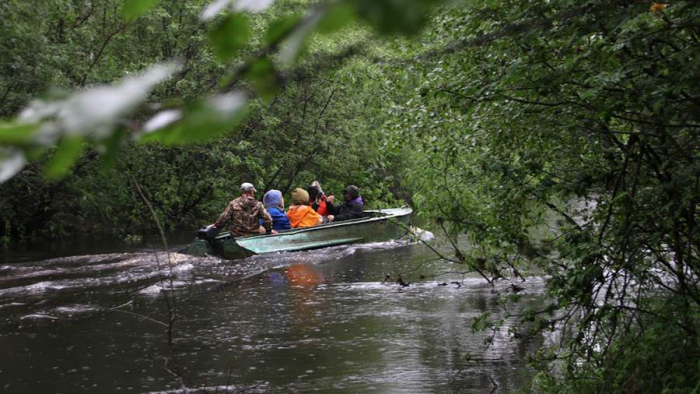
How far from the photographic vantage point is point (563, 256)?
5590 millimetres

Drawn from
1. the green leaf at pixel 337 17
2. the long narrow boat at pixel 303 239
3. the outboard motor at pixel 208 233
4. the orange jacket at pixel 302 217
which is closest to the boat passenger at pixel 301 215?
the orange jacket at pixel 302 217

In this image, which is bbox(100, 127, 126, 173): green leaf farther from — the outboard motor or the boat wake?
the outboard motor

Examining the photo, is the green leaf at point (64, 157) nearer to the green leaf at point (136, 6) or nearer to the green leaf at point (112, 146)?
the green leaf at point (112, 146)

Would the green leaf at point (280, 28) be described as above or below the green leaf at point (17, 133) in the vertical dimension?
above

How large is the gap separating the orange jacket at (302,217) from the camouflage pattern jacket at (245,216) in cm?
178

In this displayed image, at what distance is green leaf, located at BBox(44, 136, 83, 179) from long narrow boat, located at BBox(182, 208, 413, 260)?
13757 millimetres

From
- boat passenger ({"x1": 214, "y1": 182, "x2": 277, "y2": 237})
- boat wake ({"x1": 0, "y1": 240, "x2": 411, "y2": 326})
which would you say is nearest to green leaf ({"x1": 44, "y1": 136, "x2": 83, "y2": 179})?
boat wake ({"x1": 0, "y1": 240, "x2": 411, "y2": 326})

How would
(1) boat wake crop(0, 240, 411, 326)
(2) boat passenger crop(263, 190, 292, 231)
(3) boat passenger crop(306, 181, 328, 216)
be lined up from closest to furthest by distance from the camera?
(1) boat wake crop(0, 240, 411, 326) < (2) boat passenger crop(263, 190, 292, 231) < (3) boat passenger crop(306, 181, 328, 216)

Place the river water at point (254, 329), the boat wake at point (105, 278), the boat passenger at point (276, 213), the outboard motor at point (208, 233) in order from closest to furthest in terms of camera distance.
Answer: the river water at point (254, 329) → the boat wake at point (105, 278) → the outboard motor at point (208, 233) → the boat passenger at point (276, 213)

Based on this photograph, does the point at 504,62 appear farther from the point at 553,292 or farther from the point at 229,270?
the point at 229,270

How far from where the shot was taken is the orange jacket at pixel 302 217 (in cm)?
1917

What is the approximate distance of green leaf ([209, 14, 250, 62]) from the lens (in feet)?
3.10

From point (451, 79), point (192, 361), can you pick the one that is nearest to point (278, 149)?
point (192, 361)

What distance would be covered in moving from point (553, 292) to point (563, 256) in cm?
26
